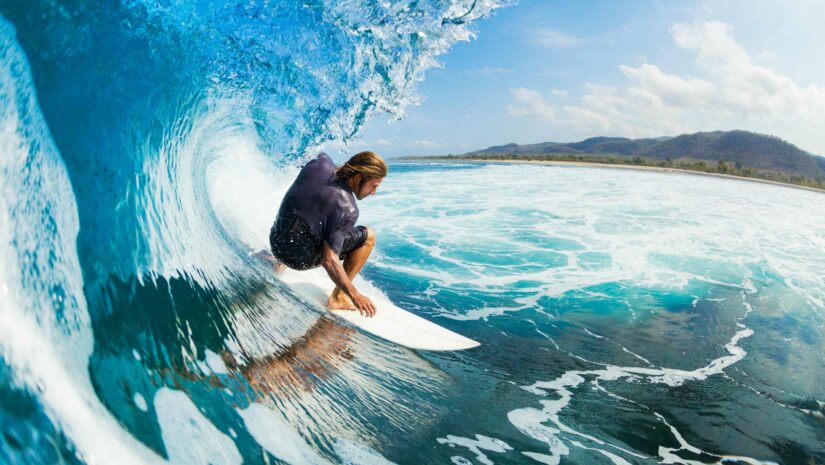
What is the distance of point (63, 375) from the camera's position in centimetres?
123

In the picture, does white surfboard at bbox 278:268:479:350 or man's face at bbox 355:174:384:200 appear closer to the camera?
man's face at bbox 355:174:384:200

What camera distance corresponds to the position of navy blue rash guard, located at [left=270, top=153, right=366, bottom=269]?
2.90 metres

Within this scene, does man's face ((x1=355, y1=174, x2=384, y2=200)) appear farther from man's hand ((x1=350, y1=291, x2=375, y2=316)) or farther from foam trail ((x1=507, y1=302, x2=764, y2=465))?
foam trail ((x1=507, y1=302, x2=764, y2=465))

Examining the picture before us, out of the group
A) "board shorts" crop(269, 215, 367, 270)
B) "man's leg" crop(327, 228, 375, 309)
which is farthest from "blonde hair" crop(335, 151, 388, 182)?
"man's leg" crop(327, 228, 375, 309)

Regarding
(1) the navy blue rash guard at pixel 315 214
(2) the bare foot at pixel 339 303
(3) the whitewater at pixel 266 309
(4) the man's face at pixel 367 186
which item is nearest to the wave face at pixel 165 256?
(3) the whitewater at pixel 266 309

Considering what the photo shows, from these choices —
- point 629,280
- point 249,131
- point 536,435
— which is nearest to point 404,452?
point 536,435

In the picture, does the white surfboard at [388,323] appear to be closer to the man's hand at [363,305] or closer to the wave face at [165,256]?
the wave face at [165,256]

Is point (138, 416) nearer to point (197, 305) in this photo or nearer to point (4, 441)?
point (4, 441)

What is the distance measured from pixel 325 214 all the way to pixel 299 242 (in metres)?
0.29

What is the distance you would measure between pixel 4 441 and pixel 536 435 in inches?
91.5

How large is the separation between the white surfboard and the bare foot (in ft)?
0.11

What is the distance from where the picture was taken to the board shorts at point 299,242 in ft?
9.71

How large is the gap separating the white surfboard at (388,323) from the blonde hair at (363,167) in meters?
1.15

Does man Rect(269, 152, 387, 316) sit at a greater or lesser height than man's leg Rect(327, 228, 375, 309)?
greater
